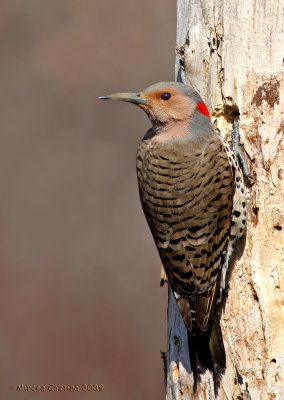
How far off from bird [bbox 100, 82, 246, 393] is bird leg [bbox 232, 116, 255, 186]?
0.08 feet

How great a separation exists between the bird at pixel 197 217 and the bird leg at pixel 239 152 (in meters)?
0.03

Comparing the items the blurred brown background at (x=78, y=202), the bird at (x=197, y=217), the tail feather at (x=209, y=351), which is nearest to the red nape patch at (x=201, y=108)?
the bird at (x=197, y=217)

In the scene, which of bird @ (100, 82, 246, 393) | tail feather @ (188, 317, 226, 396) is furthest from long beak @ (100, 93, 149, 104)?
tail feather @ (188, 317, 226, 396)

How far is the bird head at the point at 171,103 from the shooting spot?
3.72 metres

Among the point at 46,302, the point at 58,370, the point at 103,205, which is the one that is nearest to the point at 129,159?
the point at 103,205

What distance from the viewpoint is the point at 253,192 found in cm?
365

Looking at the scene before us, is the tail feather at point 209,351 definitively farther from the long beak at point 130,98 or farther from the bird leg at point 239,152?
the long beak at point 130,98

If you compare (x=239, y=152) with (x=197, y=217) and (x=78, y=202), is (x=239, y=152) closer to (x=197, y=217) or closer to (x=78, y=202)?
(x=197, y=217)

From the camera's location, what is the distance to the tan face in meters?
3.75

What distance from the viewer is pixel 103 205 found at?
6668mm

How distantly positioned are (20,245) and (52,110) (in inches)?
52.6

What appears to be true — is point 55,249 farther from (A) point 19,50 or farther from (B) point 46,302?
(A) point 19,50

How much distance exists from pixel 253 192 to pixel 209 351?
2.62 feet

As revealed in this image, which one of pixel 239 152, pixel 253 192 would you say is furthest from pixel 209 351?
pixel 239 152
